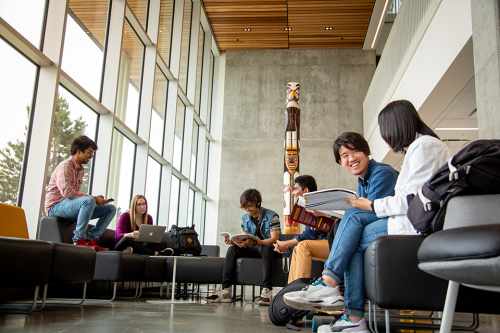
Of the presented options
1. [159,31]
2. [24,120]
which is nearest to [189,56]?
[159,31]

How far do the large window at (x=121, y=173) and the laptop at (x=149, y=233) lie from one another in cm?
148

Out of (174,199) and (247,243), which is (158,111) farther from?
(247,243)

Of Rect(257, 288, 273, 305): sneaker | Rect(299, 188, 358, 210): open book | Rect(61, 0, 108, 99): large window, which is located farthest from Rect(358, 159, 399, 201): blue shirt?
Rect(61, 0, 108, 99): large window

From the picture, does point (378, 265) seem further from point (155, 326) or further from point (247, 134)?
point (247, 134)

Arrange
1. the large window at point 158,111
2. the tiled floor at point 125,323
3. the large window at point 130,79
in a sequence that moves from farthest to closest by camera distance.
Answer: the large window at point 158,111 → the large window at point 130,79 → the tiled floor at point 125,323

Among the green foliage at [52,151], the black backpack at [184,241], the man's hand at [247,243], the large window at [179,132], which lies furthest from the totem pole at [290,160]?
the green foliage at [52,151]

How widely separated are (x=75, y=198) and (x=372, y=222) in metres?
2.63

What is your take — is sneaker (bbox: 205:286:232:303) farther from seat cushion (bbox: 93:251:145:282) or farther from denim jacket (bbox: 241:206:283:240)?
seat cushion (bbox: 93:251:145:282)

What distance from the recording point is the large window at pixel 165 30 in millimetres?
7402

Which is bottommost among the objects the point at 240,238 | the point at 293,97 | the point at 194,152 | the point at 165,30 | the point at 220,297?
the point at 220,297

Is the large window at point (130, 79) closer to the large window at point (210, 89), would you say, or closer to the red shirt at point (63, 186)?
the red shirt at point (63, 186)

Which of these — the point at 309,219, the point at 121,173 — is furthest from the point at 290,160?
the point at 309,219

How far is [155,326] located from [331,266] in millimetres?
900

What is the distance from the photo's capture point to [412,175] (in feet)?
5.38
